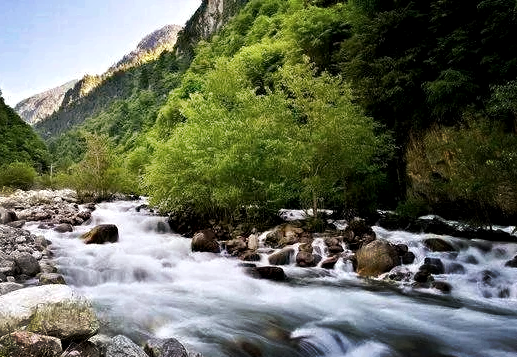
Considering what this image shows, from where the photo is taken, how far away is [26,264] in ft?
41.0

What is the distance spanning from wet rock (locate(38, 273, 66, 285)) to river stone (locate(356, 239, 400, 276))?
8.77 m

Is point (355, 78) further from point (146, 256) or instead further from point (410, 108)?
point (146, 256)

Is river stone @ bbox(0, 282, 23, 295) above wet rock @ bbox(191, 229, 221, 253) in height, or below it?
above

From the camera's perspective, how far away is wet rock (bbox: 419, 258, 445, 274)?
1390 cm

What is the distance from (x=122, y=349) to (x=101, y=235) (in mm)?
13920

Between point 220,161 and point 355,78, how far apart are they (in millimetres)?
8219

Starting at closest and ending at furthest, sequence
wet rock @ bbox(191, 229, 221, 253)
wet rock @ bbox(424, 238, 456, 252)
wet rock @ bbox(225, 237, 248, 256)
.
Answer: wet rock @ bbox(424, 238, 456, 252), wet rock @ bbox(225, 237, 248, 256), wet rock @ bbox(191, 229, 221, 253)

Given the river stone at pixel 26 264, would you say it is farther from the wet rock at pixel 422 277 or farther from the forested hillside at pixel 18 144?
the forested hillside at pixel 18 144

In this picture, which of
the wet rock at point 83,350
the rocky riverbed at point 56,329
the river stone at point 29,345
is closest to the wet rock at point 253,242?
the rocky riverbed at point 56,329

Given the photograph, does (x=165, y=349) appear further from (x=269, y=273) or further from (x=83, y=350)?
(x=269, y=273)

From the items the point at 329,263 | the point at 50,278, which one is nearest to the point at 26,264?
the point at 50,278

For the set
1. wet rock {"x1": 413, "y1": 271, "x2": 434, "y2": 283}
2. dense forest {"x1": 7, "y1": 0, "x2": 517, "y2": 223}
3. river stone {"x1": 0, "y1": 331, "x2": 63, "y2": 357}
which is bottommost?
wet rock {"x1": 413, "y1": 271, "x2": 434, "y2": 283}

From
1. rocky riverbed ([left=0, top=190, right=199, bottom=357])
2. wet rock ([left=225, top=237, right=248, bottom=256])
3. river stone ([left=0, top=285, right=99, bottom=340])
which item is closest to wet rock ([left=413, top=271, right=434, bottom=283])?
wet rock ([left=225, top=237, right=248, bottom=256])

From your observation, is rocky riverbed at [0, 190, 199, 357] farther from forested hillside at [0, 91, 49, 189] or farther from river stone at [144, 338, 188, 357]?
forested hillside at [0, 91, 49, 189]
